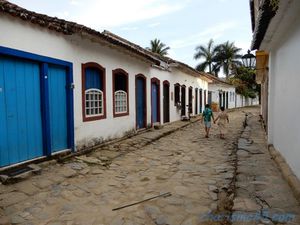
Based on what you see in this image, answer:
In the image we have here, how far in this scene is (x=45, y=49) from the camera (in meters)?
7.05

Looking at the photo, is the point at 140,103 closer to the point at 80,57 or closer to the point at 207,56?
the point at 80,57

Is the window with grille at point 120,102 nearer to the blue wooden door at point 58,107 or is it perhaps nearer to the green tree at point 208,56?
the blue wooden door at point 58,107

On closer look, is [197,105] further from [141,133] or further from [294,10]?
Result: [294,10]

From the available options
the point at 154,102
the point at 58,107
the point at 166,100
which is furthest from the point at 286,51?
the point at 166,100

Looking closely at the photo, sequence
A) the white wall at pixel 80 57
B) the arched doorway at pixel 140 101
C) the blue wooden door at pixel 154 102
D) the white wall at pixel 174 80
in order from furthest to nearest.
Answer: the white wall at pixel 174 80 < the blue wooden door at pixel 154 102 < the arched doorway at pixel 140 101 < the white wall at pixel 80 57

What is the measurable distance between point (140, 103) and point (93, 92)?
4239 mm

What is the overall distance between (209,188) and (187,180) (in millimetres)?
644

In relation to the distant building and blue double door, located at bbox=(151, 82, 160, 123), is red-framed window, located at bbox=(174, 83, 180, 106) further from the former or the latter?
the distant building

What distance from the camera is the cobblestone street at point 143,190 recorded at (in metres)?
4.36

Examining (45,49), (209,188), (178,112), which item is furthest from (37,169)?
(178,112)

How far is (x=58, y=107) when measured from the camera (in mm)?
7594

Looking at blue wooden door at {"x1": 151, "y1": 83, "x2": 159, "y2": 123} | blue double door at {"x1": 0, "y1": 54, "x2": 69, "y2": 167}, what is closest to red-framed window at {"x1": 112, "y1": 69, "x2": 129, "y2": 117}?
blue double door at {"x1": 0, "y1": 54, "x2": 69, "y2": 167}

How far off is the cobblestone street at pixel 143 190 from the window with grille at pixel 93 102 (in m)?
1.23

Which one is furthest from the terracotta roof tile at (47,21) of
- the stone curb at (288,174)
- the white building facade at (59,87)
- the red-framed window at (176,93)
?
the red-framed window at (176,93)
